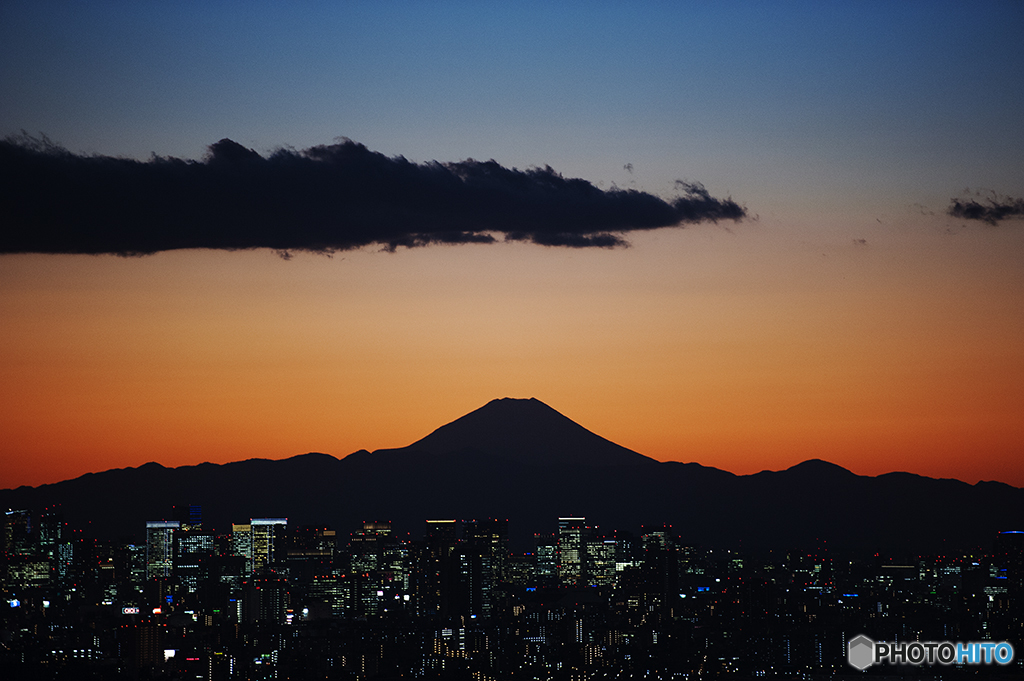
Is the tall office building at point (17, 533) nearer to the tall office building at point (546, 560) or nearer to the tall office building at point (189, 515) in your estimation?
the tall office building at point (189, 515)

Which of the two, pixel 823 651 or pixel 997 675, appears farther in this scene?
pixel 823 651

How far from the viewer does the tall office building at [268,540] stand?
171ft

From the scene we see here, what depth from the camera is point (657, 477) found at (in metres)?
73.8

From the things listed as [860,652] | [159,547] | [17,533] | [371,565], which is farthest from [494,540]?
[860,652]

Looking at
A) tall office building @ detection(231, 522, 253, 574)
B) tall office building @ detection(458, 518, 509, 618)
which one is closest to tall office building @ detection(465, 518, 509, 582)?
tall office building @ detection(458, 518, 509, 618)

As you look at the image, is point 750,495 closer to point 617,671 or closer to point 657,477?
point 657,477

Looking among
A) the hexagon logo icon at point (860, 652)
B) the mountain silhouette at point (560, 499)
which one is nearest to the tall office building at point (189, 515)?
the mountain silhouette at point (560, 499)

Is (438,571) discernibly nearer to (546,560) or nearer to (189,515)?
(546,560)

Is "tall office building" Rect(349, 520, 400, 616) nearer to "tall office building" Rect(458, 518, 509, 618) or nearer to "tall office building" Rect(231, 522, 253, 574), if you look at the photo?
"tall office building" Rect(458, 518, 509, 618)

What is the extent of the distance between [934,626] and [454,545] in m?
21.4

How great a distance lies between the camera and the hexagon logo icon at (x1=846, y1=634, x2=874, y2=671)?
2806 centimetres

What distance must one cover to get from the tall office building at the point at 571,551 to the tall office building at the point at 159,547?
576 inches

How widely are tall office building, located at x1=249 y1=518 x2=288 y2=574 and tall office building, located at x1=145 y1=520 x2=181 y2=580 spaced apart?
3.09 metres

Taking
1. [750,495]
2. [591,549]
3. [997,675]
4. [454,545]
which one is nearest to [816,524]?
[750,495]
